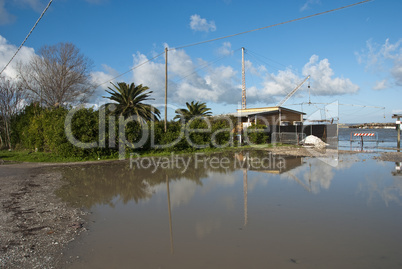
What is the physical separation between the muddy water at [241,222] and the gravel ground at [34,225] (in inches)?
15.6

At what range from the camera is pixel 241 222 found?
620 centimetres

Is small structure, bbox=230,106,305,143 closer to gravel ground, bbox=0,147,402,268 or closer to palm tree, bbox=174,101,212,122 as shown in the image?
palm tree, bbox=174,101,212,122

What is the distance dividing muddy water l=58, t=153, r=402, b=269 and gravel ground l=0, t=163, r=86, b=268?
395 mm

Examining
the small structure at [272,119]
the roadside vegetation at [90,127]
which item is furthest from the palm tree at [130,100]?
the small structure at [272,119]

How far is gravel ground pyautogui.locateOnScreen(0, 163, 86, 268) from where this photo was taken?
454cm

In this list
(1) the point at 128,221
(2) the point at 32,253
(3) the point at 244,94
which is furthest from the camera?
(3) the point at 244,94

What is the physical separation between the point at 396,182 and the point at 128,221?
9.69 meters

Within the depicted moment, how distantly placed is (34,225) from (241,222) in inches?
173

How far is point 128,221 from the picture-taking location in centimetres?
639

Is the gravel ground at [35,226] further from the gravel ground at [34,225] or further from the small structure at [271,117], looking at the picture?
the small structure at [271,117]

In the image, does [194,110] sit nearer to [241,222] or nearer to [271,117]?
[271,117]

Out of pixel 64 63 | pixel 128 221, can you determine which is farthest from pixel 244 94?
pixel 128 221

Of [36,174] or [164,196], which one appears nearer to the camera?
[164,196]

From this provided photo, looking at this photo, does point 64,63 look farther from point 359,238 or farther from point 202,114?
point 359,238
